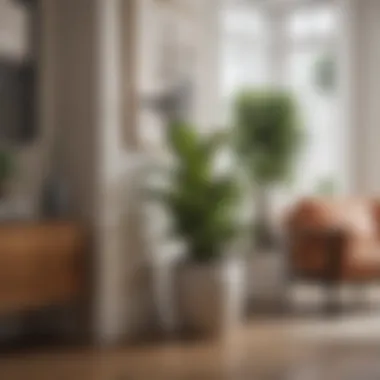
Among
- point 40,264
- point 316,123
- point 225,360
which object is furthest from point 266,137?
point 225,360

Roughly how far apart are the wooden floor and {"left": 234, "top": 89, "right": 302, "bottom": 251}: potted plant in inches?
77.8

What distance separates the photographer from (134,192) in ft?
20.5

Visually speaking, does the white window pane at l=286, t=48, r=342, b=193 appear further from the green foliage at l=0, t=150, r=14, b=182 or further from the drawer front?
the green foliage at l=0, t=150, r=14, b=182

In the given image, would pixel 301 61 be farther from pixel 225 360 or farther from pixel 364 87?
pixel 225 360

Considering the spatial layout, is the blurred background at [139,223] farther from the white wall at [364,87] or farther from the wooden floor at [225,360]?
the white wall at [364,87]

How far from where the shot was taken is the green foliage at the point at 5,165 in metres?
5.82

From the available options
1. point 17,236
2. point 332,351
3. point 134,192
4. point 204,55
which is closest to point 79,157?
point 134,192

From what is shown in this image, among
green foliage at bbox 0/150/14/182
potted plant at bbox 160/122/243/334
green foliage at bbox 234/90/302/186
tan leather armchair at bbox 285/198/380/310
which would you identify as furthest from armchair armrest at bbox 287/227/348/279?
green foliage at bbox 0/150/14/182

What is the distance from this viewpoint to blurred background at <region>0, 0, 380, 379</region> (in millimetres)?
5504

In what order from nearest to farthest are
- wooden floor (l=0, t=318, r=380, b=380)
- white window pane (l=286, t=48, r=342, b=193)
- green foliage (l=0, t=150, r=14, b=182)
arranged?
1. wooden floor (l=0, t=318, r=380, b=380)
2. green foliage (l=0, t=150, r=14, b=182)
3. white window pane (l=286, t=48, r=342, b=193)

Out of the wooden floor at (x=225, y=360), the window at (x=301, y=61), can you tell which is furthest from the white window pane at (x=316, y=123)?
the wooden floor at (x=225, y=360)

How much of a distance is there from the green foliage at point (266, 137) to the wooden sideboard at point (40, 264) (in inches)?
91.8

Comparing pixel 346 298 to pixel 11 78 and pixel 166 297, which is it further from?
pixel 11 78

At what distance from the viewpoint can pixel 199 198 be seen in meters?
6.13
